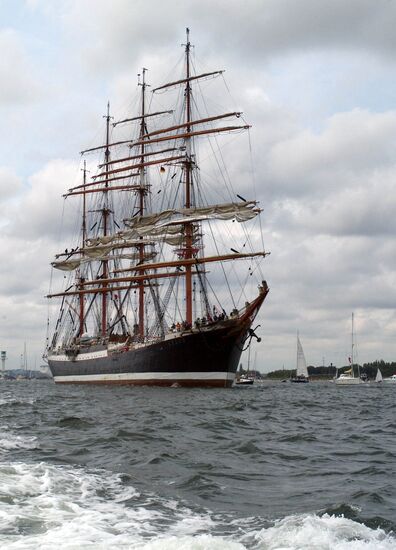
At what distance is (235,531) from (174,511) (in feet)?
4.50

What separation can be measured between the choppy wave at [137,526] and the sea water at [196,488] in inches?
0.6

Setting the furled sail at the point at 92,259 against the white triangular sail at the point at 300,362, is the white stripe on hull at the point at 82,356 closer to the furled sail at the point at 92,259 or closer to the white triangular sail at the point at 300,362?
the furled sail at the point at 92,259

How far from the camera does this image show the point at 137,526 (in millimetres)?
9055

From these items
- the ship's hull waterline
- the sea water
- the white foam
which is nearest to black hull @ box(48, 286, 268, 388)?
the ship's hull waterline

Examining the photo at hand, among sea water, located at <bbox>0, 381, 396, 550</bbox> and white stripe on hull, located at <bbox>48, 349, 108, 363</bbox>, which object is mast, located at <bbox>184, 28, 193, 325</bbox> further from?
sea water, located at <bbox>0, 381, 396, 550</bbox>

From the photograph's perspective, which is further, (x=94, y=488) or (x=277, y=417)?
(x=277, y=417)

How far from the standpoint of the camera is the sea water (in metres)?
8.41

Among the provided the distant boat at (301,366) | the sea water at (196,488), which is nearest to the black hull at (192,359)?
the sea water at (196,488)

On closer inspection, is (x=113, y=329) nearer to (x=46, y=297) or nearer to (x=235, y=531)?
(x=46, y=297)

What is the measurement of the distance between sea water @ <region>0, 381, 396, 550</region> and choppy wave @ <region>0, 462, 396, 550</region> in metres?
0.02

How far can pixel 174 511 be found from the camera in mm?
9852

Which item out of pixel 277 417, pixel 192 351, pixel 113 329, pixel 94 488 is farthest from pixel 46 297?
pixel 94 488

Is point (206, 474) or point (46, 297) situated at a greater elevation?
point (46, 297)

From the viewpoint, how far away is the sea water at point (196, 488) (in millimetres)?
8414
